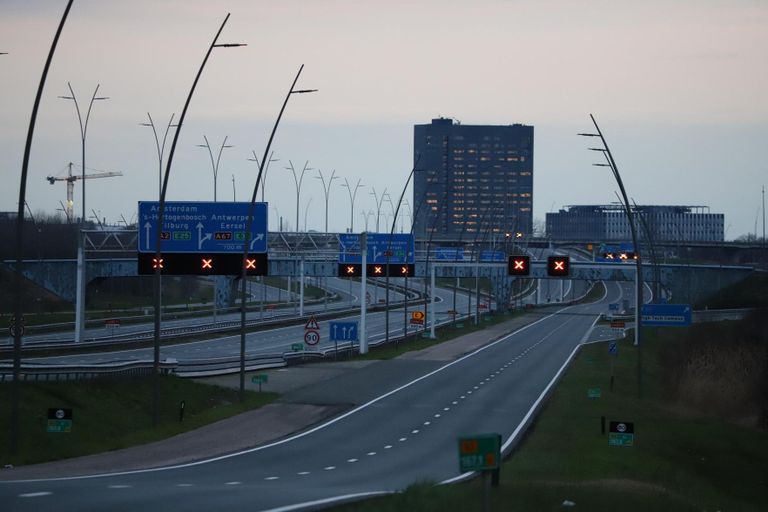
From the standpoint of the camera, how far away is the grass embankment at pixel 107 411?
31.4 m

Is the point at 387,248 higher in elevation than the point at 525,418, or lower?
higher

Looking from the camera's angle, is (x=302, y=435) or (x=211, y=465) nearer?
(x=211, y=465)

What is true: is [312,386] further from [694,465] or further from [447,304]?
[447,304]

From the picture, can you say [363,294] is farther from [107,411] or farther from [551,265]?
[107,411]

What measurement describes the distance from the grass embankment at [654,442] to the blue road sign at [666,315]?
143 inches

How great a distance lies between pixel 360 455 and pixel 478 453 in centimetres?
1698

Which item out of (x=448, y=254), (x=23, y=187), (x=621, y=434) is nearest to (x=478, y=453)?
(x=23, y=187)

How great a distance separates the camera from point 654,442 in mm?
35719

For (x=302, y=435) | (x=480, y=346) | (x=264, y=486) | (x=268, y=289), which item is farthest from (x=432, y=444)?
(x=268, y=289)

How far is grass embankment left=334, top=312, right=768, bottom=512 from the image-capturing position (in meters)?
21.1

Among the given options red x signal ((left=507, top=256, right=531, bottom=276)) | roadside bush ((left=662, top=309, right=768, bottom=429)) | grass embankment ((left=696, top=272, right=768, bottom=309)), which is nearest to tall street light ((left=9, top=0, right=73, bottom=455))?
red x signal ((left=507, top=256, right=531, bottom=276))

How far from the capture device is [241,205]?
52312 mm

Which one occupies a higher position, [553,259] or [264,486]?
[553,259]

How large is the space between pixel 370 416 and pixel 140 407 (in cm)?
864
